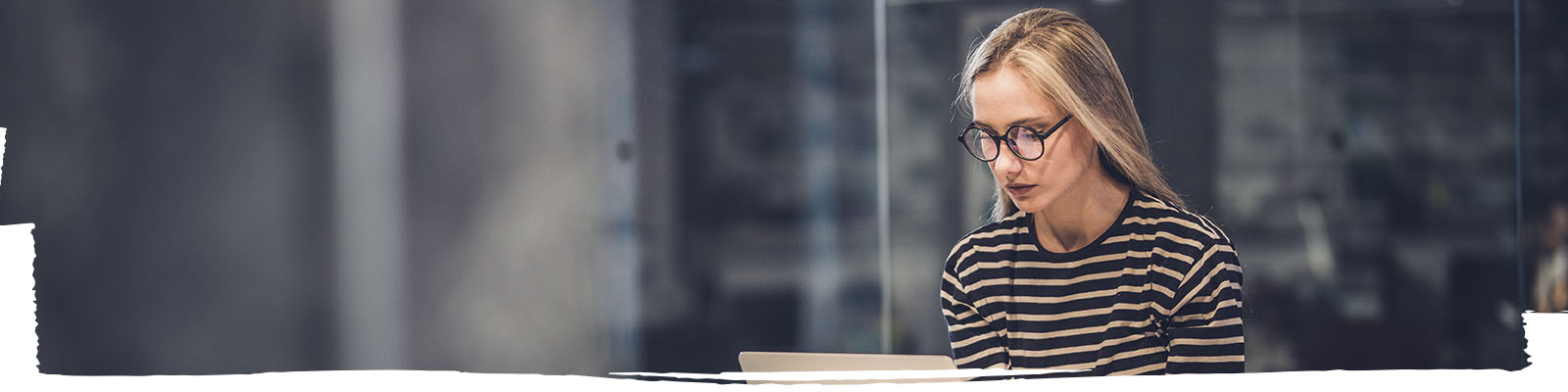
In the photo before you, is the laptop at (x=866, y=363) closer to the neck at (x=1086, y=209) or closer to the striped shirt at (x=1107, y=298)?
the striped shirt at (x=1107, y=298)

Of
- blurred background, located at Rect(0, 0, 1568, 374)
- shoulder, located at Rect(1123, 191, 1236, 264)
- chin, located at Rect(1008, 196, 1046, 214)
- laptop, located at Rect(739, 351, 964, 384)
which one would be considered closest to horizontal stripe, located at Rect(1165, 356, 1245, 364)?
shoulder, located at Rect(1123, 191, 1236, 264)

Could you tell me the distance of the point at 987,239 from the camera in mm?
1329

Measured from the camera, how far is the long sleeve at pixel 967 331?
1272 mm

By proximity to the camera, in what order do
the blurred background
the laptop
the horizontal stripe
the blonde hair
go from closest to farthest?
the laptop < the horizontal stripe < the blonde hair < the blurred background

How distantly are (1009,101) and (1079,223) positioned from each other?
0.17 meters

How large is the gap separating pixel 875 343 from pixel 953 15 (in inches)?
36.4

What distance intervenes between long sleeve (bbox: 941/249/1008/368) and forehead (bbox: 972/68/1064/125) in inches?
7.9

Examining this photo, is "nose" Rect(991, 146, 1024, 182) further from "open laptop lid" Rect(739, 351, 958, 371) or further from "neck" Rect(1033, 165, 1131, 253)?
"open laptop lid" Rect(739, 351, 958, 371)

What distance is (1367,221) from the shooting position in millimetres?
2729

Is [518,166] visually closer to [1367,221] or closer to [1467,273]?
[1367,221]

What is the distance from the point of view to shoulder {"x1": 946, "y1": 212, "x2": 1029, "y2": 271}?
51.7 inches

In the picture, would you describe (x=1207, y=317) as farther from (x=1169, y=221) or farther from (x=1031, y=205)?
(x=1031, y=205)

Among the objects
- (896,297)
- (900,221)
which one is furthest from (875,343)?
(900,221)

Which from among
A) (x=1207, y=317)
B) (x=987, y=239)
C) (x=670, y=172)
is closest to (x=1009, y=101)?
(x=987, y=239)
